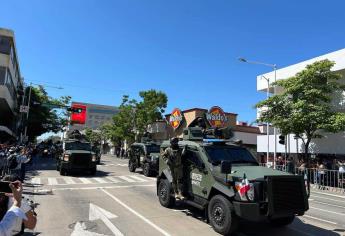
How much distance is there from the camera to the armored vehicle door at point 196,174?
376 inches

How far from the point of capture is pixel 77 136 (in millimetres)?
27078

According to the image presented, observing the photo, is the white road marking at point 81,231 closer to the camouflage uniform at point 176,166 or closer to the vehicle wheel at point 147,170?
the camouflage uniform at point 176,166

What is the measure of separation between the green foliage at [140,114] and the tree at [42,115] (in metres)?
9.83

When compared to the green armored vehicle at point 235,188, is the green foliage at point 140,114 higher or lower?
higher

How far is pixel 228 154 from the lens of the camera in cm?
1006

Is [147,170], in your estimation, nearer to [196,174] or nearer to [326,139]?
[326,139]

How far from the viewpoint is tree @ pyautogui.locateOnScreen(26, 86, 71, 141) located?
5416 centimetres

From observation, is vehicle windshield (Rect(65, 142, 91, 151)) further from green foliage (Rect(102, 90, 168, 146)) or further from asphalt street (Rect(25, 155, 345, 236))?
green foliage (Rect(102, 90, 168, 146))

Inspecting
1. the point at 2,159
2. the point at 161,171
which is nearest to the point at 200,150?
the point at 161,171

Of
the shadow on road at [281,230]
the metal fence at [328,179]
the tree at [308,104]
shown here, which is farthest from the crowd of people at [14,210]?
the tree at [308,104]

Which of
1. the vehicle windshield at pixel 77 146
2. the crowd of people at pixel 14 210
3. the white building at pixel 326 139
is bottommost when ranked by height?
the crowd of people at pixel 14 210

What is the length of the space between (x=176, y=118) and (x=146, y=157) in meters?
23.3

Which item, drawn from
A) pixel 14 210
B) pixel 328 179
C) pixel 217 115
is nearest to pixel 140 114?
pixel 217 115

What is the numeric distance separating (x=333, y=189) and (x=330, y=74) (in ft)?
24.3
